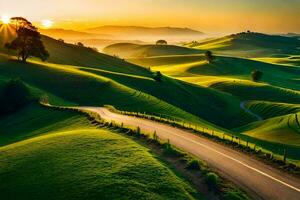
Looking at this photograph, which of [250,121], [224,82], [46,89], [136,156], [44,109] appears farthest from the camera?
[224,82]

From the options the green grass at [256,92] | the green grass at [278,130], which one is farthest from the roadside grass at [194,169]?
the green grass at [256,92]

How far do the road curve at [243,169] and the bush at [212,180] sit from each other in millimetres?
1795

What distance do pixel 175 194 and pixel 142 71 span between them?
459 ft

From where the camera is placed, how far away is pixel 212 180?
1199 inches

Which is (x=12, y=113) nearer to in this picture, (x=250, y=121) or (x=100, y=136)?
(x=100, y=136)

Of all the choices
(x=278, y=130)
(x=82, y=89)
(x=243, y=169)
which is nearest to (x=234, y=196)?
(x=243, y=169)

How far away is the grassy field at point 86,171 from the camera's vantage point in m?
28.9

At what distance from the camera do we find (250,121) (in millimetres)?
119062

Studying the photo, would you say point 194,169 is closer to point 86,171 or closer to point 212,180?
point 212,180

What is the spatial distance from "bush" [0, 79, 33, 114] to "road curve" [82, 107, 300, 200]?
43583mm

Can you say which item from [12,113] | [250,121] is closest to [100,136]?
[12,113]

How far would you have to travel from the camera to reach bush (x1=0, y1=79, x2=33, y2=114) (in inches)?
3174

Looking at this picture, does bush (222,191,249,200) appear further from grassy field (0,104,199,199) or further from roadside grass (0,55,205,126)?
roadside grass (0,55,205,126)

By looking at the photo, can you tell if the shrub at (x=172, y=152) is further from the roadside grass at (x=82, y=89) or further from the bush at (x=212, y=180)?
the roadside grass at (x=82, y=89)
